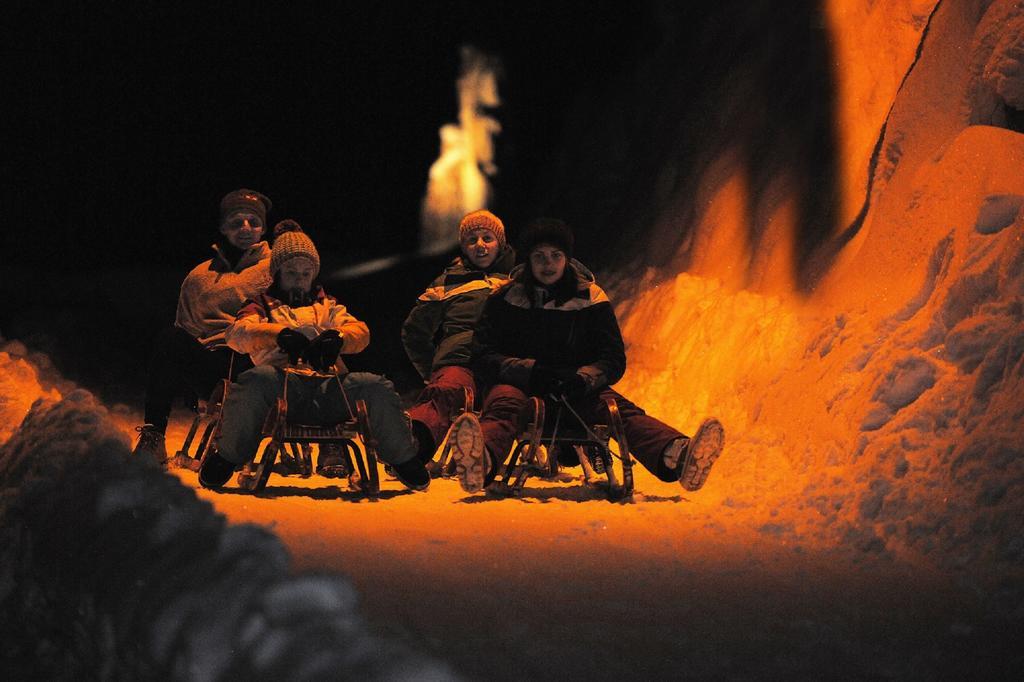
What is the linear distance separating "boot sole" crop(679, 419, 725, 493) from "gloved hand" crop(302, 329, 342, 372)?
1.75m

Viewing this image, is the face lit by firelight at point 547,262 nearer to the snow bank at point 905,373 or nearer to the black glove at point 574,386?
the black glove at point 574,386

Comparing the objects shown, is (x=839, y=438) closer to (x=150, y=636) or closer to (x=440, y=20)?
(x=150, y=636)

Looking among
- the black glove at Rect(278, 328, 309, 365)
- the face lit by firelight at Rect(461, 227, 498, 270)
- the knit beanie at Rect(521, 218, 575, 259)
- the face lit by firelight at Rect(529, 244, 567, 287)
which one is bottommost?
the black glove at Rect(278, 328, 309, 365)

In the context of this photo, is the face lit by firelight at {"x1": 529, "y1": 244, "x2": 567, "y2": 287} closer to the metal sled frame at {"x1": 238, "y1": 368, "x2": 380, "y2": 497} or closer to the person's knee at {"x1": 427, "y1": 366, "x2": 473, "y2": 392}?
the person's knee at {"x1": 427, "y1": 366, "x2": 473, "y2": 392}

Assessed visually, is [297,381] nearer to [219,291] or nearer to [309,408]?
[309,408]

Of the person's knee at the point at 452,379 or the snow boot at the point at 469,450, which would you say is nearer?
the snow boot at the point at 469,450

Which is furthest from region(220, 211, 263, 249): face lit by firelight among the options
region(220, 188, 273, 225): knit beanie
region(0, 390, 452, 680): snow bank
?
region(0, 390, 452, 680): snow bank

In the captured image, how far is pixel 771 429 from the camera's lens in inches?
290

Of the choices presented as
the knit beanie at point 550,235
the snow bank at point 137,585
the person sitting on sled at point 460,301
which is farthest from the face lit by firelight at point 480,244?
the snow bank at point 137,585

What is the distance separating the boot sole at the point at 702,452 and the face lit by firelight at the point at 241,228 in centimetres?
304

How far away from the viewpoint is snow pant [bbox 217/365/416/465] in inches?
253

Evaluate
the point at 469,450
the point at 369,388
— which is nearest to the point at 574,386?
the point at 469,450

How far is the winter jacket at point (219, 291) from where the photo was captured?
7.88 meters

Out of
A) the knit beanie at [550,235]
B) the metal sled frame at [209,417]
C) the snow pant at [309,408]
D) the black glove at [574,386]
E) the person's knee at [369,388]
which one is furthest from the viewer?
the metal sled frame at [209,417]
